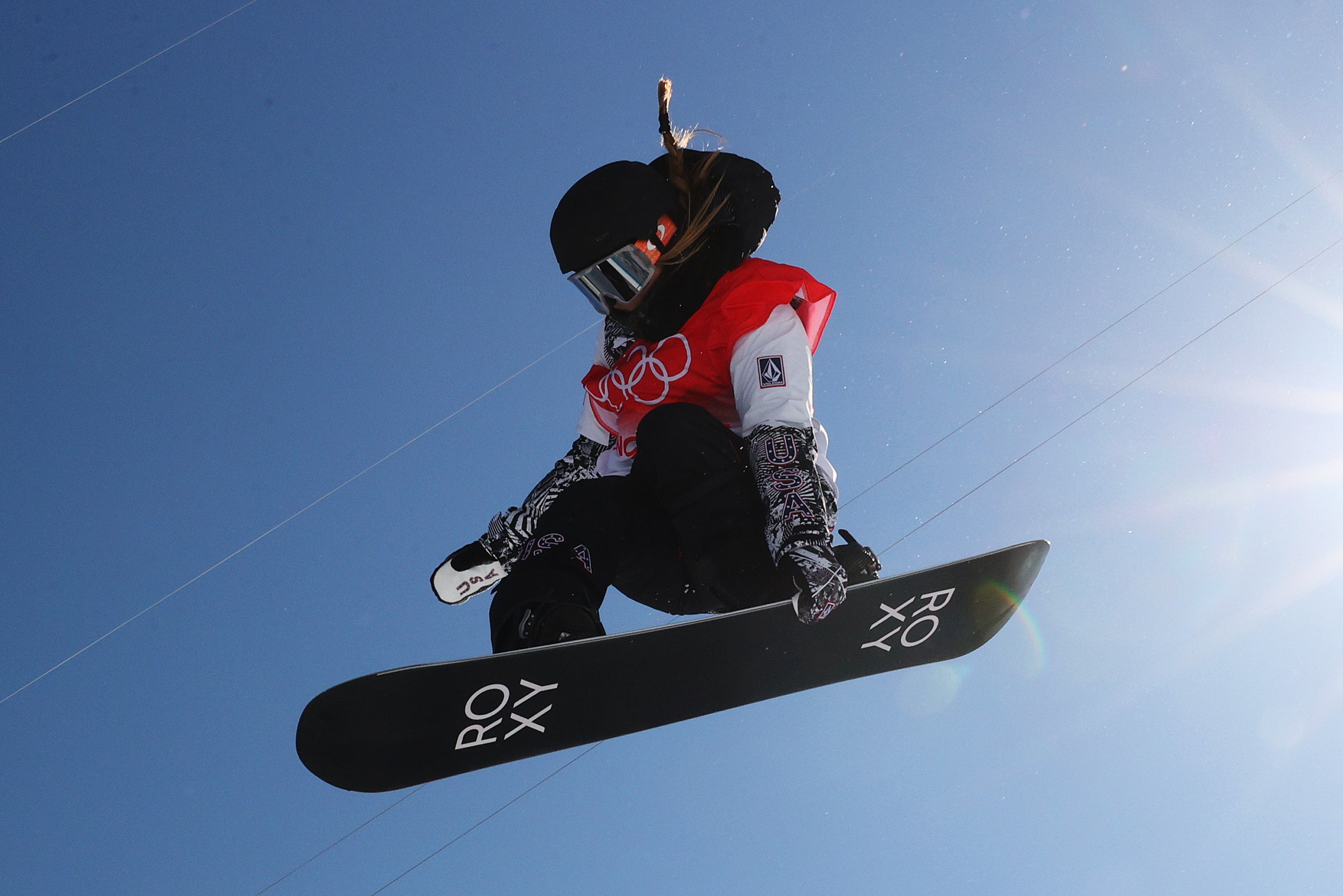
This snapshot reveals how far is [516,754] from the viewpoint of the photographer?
2.71m

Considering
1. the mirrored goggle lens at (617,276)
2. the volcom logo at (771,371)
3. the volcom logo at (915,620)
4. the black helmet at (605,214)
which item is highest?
the black helmet at (605,214)

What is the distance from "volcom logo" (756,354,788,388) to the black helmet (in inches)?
Answer: 16.9

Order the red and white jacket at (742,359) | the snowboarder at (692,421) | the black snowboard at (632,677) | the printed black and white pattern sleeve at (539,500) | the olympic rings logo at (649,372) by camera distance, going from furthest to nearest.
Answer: the printed black and white pattern sleeve at (539,500) < the olympic rings logo at (649,372) < the red and white jacket at (742,359) < the snowboarder at (692,421) < the black snowboard at (632,677)

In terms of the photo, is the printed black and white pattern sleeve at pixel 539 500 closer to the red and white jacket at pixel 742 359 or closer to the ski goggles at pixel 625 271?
the red and white jacket at pixel 742 359

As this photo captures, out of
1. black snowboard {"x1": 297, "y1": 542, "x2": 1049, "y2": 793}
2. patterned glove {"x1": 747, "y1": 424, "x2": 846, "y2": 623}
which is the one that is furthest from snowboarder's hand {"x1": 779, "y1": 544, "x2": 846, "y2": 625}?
black snowboard {"x1": 297, "y1": 542, "x2": 1049, "y2": 793}

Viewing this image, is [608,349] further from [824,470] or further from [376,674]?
[376,674]

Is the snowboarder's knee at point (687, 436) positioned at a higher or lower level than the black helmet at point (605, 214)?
lower

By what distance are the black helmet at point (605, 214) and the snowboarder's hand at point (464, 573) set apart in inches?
38.4

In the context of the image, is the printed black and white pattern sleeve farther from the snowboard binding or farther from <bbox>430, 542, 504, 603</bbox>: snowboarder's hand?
the snowboard binding

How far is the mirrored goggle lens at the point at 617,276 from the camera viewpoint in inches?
108

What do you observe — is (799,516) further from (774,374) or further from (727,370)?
(727,370)

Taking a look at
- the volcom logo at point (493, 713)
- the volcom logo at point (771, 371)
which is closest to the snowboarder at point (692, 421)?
the volcom logo at point (771, 371)

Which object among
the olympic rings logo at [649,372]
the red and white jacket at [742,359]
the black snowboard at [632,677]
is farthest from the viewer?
the olympic rings logo at [649,372]

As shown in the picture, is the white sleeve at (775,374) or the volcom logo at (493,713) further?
the white sleeve at (775,374)
